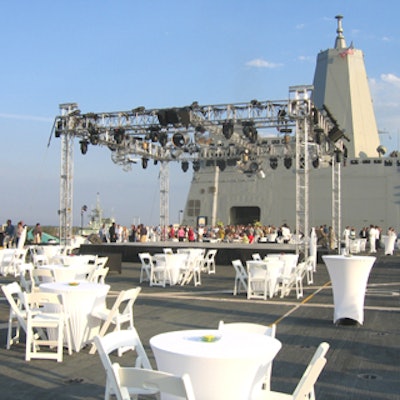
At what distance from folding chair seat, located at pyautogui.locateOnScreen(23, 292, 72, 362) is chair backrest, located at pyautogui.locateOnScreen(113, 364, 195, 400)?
9.68 ft

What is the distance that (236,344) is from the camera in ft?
11.3

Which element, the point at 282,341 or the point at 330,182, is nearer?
the point at 282,341

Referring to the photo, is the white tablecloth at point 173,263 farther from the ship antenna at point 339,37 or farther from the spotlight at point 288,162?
the ship antenna at point 339,37

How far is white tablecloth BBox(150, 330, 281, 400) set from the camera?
306 centimetres

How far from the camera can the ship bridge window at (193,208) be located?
4644cm

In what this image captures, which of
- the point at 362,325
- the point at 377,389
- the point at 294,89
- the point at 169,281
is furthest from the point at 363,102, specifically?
the point at 377,389

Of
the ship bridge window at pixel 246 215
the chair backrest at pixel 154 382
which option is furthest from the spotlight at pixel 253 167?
the chair backrest at pixel 154 382

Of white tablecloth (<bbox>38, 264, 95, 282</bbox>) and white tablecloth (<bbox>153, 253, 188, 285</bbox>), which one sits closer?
white tablecloth (<bbox>38, 264, 95, 282</bbox>)

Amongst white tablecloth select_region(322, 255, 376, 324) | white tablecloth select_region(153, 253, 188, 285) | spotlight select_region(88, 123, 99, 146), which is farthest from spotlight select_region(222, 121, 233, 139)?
white tablecloth select_region(322, 255, 376, 324)

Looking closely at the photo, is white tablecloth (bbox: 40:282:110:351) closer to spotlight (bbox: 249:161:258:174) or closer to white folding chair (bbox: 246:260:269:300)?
white folding chair (bbox: 246:260:269:300)

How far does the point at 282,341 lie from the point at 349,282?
1725mm

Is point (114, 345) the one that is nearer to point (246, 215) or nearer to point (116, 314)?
point (116, 314)

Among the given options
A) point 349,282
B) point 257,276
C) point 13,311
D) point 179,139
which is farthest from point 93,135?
point 13,311

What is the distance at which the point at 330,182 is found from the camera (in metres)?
40.8
